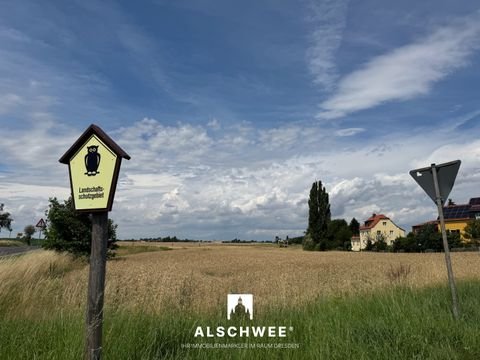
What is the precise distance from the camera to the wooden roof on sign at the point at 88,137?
4.57m

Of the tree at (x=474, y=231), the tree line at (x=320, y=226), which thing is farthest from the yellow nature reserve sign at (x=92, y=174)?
the tree line at (x=320, y=226)

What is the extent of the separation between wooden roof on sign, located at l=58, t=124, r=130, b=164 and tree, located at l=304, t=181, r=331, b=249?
254 ft

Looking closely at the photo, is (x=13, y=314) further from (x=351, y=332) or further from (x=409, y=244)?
(x=409, y=244)

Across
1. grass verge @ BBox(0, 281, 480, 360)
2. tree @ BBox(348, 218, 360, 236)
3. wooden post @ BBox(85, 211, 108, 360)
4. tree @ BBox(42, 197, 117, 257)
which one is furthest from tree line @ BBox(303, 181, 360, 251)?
wooden post @ BBox(85, 211, 108, 360)

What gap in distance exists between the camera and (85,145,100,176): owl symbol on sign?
4660mm

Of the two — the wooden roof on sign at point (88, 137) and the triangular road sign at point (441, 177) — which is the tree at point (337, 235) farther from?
the wooden roof on sign at point (88, 137)

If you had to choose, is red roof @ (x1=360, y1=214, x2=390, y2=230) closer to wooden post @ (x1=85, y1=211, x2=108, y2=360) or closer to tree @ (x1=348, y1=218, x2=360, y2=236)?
tree @ (x1=348, y1=218, x2=360, y2=236)

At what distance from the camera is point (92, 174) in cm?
466

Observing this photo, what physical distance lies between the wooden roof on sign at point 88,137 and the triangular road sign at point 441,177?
7.55 meters

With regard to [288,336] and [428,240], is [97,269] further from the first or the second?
[428,240]

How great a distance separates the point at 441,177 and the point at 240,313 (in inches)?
221

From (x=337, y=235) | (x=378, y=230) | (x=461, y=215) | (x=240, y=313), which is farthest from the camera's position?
(x=378, y=230)

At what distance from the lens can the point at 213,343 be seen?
589 centimetres

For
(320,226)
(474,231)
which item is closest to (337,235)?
(320,226)
